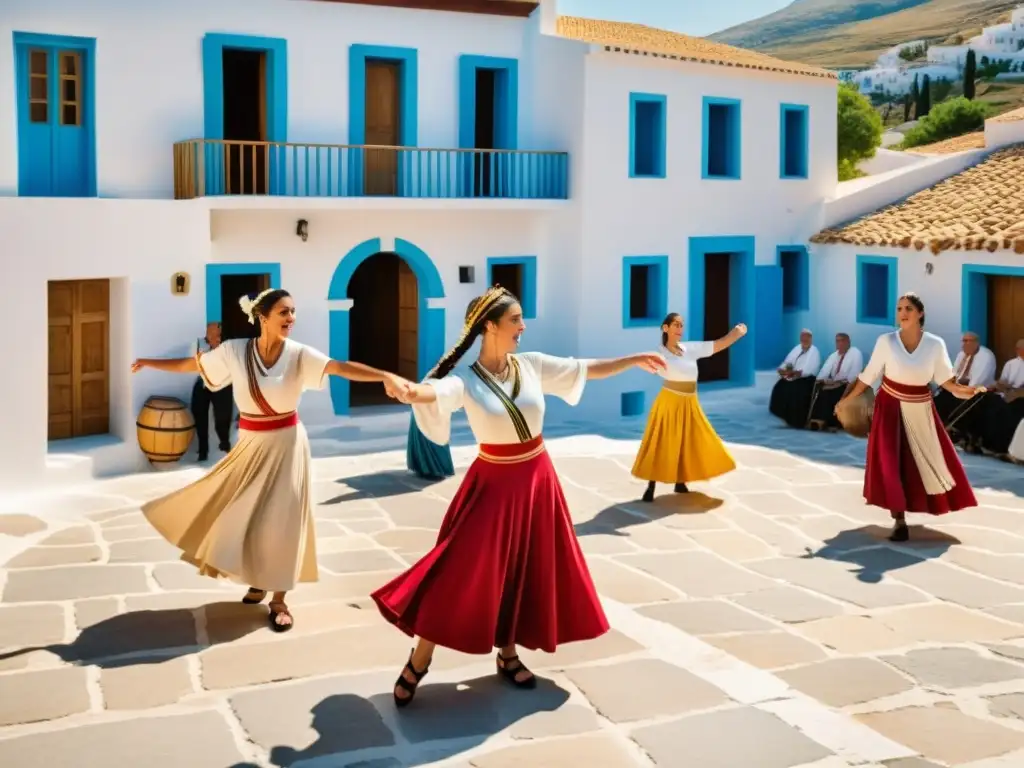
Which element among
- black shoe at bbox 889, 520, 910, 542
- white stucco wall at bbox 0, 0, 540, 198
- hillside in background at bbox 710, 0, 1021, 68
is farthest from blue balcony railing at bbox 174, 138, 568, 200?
hillside in background at bbox 710, 0, 1021, 68

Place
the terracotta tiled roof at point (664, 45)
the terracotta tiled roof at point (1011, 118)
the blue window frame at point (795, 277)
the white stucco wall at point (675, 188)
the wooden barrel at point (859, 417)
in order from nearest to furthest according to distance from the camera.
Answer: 1. the wooden barrel at point (859, 417)
2. the white stucco wall at point (675, 188)
3. the terracotta tiled roof at point (664, 45)
4. the blue window frame at point (795, 277)
5. the terracotta tiled roof at point (1011, 118)

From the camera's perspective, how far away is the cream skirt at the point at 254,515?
7797 mm

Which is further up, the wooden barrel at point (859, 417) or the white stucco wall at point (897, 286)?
the white stucco wall at point (897, 286)

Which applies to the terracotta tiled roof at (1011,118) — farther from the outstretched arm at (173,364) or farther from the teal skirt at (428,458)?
the outstretched arm at (173,364)

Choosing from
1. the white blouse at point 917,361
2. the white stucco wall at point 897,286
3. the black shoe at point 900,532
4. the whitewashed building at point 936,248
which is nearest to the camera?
the white blouse at point 917,361

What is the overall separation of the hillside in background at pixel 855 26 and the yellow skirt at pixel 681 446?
7325cm

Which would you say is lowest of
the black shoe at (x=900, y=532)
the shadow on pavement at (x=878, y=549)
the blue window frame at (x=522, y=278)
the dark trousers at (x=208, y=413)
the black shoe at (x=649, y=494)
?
the shadow on pavement at (x=878, y=549)

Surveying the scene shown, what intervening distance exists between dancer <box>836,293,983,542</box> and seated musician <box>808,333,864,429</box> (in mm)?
6537

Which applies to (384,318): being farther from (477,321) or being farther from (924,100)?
(924,100)

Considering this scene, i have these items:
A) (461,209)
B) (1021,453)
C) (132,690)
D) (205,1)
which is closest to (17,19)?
(205,1)

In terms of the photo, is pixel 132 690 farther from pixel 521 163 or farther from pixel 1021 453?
pixel 521 163

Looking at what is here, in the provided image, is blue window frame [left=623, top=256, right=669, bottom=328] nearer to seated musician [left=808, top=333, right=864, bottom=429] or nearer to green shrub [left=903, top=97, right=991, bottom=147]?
seated musician [left=808, top=333, right=864, bottom=429]

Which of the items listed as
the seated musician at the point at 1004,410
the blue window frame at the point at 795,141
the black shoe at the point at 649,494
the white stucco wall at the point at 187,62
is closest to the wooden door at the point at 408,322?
the white stucco wall at the point at 187,62

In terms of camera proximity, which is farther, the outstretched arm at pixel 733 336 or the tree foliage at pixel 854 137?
the tree foliage at pixel 854 137
